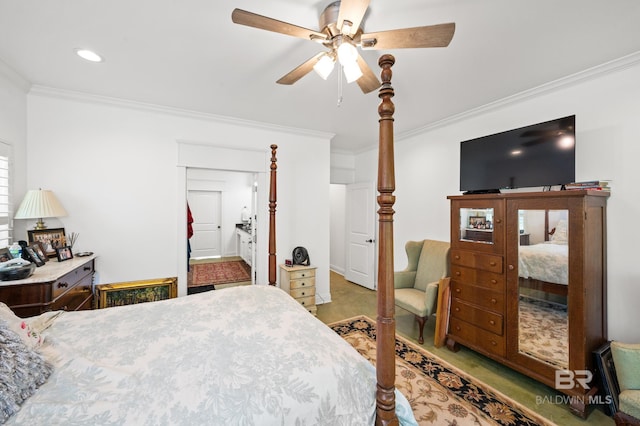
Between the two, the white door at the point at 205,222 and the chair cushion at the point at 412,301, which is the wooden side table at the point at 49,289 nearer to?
the chair cushion at the point at 412,301

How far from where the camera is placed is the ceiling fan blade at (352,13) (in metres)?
1.18

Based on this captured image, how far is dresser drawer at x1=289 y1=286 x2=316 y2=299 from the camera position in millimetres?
3432

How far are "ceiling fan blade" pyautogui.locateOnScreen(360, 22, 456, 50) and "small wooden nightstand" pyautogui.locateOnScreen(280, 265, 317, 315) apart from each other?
8.87 ft

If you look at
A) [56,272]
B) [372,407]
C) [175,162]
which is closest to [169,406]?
[372,407]

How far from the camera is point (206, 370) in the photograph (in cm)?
114

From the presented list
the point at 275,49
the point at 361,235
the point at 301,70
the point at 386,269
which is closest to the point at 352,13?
the point at 301,70

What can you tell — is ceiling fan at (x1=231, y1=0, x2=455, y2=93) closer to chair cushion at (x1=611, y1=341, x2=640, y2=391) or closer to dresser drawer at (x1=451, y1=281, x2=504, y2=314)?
dresser drawer at (x1=451, y1=281, x2=504, y2=314)

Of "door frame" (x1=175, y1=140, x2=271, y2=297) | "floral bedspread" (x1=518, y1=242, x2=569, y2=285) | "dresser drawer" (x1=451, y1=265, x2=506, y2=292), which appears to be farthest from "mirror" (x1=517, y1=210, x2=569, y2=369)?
"door frame" (x1=175, y1=140, x2=271, y2=297)

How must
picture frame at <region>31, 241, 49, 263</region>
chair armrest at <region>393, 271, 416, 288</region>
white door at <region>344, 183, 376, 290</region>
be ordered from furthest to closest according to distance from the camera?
white door at <region>344, 183, 376, 290</region> < chair armrest at <region>393, 271, 416, 288</region> < picture frame at <region>31, 241, 49, 263</region>

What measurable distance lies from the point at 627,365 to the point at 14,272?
13.7 ft

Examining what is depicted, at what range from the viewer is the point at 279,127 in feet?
12.0

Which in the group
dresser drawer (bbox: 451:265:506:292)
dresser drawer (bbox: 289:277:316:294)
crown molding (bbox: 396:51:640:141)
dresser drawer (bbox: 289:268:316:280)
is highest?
crown molding (bbox: 396:51:640:141)

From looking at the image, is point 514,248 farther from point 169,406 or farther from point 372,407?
point 169,406

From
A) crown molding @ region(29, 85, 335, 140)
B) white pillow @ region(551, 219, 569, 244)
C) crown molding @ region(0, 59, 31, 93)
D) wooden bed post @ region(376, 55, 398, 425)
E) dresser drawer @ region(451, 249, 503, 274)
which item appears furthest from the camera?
crown molding @ region(29, 85, 335, 140)
